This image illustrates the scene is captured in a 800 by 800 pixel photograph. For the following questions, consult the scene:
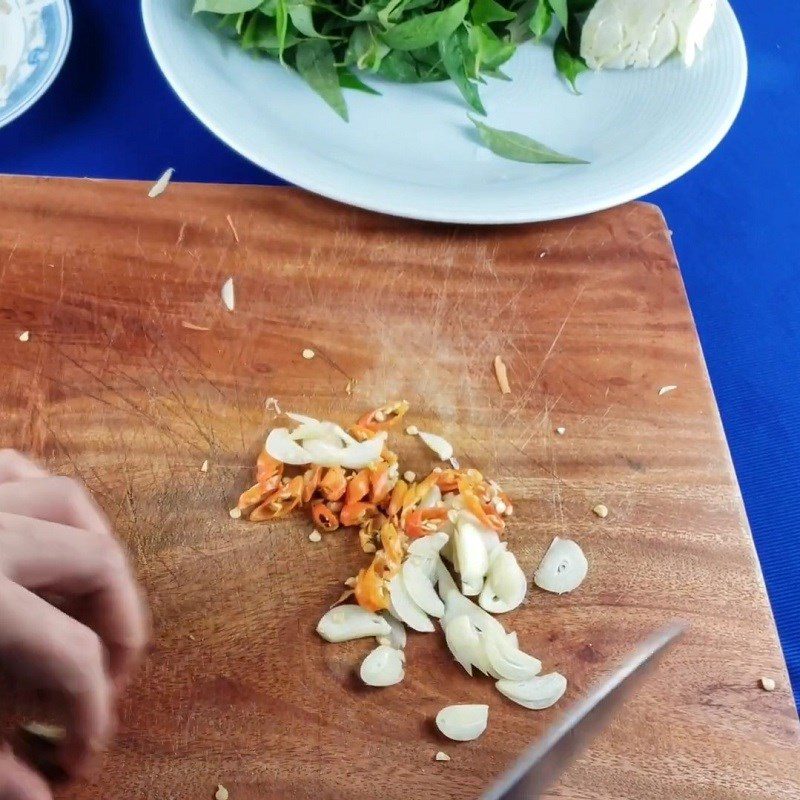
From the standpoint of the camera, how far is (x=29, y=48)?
76 cm

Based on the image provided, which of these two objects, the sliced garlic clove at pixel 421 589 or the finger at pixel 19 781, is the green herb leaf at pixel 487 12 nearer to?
the sliced garlic clove at pixel 421 589

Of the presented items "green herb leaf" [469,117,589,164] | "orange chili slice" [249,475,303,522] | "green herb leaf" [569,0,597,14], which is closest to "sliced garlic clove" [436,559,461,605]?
"orange chili slice" [249,475,303,522]

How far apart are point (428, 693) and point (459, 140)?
1.61 ft

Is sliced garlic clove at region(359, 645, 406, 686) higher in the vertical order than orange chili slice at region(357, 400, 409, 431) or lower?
lower

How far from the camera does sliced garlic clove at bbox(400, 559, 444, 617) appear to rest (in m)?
0.51

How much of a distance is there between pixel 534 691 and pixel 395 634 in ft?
0.31

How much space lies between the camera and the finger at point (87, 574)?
45 cm

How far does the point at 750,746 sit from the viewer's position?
47cm

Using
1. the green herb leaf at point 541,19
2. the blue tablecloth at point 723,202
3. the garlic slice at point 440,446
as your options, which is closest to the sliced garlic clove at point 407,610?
the garlic slice at point 440,446

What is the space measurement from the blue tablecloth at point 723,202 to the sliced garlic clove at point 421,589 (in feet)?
1.07

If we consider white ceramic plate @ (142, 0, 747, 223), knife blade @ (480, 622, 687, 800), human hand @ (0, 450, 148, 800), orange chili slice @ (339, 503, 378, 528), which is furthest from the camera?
white ceramic plate @ (142, 0, 747, 223)

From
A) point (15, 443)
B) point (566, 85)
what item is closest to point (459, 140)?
point (566, 85)

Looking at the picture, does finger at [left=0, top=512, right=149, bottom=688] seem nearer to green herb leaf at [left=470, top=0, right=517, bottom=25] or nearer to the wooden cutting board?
the wooden cutting board

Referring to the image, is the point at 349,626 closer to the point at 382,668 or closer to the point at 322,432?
the point at 382,668
